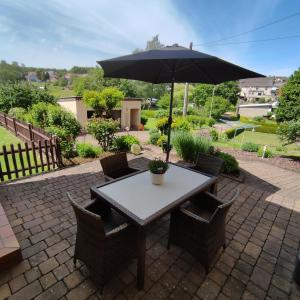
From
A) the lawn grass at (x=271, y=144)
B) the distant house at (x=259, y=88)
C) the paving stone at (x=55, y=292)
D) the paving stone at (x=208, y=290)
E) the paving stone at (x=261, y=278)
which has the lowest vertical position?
the lawn grass at (x=271, y=144)

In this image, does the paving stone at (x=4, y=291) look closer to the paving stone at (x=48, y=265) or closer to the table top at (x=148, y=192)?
the paving stone at (x=48, y=265)

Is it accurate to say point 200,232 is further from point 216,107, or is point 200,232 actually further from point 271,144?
point 216,107

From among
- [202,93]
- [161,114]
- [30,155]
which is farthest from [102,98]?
[202,93]

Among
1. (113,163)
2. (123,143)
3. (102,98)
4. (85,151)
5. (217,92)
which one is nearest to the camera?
(113,163)

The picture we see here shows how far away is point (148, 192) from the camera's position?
226 centimetres

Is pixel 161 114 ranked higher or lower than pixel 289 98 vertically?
lower

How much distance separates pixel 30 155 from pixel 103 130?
319cm

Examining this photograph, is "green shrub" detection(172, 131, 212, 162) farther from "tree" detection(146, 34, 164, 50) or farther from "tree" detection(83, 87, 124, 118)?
"tree" detection(146, 34, 164, 50)

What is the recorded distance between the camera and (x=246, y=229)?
2850 mm

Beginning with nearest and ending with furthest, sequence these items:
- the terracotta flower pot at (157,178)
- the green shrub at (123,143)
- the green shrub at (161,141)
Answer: the terracotta flower pot at (157,178)
the green shrub at (123,143)
the green shrub at (161,141)

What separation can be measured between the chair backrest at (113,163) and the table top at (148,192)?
1.81 feet

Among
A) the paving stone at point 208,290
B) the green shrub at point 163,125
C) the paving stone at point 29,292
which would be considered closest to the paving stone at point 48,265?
the paving stone at point 29,292

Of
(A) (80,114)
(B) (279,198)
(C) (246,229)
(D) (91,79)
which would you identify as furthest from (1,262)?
(D) (91,79)

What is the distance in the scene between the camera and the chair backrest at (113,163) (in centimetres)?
301
